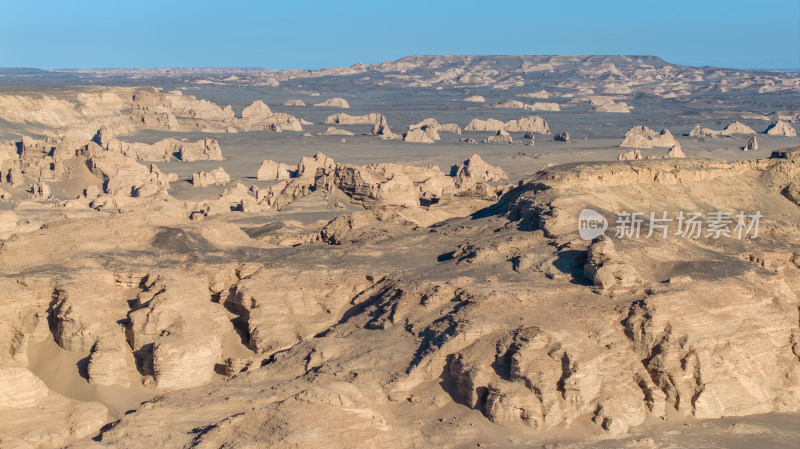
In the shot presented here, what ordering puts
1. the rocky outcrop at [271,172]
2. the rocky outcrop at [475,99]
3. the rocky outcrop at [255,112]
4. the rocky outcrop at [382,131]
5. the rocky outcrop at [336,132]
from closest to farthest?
the rocky outcrop at [271,172]
the rocky outcrop at [382,131]
the rocky outcrop at [336,132]
the rocky outcrop at [255,112]
the rocky outcrop at [475,99]

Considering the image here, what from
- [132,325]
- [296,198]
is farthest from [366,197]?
[132,325]

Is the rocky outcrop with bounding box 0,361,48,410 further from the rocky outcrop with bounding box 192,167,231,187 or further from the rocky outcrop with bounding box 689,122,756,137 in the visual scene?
the rocky outcrop with bounding box 689,122,756,137

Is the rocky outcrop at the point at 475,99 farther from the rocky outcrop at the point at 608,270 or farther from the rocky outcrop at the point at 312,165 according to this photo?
the rocky outcrop at the point at 608,270

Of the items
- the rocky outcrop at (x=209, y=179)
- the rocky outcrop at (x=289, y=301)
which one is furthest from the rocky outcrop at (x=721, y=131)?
the rocky outcrop at (x=289, y=301)

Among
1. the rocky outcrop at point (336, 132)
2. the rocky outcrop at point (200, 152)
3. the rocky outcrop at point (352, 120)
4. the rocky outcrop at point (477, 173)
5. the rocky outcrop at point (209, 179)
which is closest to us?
the rocky outcrop at point (209, 179)

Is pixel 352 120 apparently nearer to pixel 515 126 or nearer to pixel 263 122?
pixel 263 122

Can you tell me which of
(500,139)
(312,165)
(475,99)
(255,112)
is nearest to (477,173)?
(312,165)

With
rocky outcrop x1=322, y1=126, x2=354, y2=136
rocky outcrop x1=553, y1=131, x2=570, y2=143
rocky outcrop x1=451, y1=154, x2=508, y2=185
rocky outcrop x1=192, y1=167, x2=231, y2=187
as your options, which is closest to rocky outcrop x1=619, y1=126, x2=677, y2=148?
rocky outcrop x1=553, y1=131, x2=570, y2=143

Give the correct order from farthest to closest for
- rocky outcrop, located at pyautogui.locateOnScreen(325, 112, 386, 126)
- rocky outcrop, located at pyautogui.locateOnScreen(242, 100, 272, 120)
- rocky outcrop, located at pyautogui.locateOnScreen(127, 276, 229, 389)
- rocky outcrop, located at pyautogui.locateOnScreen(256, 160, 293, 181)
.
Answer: rocky outcrop, located at pyautogui.locateOnScreen(325, 112, 386, 126), rocky outcrop, located at pyautogui.locateOnScreen(242, 100, 272, 120), rocky outcrop, located at pyautogui.locateOnScreen(256, 160, 293, 181), rocky outcrop, located at pyautogui.locateOnScreen(127, 276, 229, 389)

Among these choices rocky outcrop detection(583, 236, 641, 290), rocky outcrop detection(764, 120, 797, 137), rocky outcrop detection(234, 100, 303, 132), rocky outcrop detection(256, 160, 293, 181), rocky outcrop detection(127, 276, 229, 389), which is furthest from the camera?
rocky outcrop detection(764, 120, 797, 137)

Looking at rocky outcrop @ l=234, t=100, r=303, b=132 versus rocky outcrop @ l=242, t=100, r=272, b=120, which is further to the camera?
rocky outcrop @ l=242, t=100, r=272, b=120
